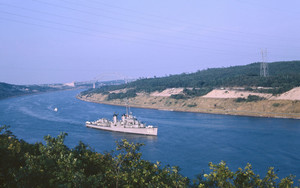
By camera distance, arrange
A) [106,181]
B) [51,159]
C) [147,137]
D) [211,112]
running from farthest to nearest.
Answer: [211,112], [147,137], [51,159], [106,181]

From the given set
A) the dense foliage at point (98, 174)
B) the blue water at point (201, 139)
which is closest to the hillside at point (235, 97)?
the blue water at point (201, 139)

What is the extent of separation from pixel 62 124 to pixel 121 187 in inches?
867

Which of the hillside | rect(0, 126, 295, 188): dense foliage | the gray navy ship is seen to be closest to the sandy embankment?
the hillside

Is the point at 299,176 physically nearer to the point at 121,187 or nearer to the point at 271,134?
the point at 271,134

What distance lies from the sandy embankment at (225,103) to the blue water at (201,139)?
7.53 feet

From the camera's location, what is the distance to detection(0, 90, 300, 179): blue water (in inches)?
577

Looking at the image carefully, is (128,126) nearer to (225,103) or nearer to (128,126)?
(128,126)

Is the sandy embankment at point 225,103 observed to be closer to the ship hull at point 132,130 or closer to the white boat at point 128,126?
the white boat at point 128,126

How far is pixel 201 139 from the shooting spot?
1964cm

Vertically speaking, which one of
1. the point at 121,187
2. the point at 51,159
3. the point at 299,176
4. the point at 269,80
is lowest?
the point at 299,176

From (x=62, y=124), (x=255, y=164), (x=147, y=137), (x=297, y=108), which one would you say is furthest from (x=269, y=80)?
(x=62, y=124)

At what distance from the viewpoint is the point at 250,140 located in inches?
742

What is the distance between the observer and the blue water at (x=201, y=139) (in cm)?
1466

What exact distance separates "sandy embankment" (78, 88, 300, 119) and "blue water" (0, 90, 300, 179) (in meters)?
2.29
